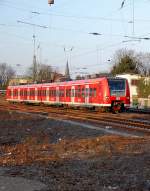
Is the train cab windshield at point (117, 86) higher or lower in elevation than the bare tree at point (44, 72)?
lower

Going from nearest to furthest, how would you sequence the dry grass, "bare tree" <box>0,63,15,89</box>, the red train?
the dry grass < the red train < "bare tree" <box>0,63,15,89</box>

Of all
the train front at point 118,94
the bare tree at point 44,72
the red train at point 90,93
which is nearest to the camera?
the red train at point 90,93

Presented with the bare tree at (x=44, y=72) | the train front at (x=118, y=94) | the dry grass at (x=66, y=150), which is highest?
the bare tree at (x=44, y=72)

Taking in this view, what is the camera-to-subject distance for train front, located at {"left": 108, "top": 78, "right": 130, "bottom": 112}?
38781mm

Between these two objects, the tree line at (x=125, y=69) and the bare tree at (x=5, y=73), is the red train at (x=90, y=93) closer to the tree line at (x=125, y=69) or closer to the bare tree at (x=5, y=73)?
the tree line at (x=125, y=69)

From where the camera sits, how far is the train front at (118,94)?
38781mm

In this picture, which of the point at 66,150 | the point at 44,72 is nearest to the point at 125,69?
the point at 44,72

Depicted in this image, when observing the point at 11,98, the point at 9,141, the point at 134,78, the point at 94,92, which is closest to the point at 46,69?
the point at 11,98

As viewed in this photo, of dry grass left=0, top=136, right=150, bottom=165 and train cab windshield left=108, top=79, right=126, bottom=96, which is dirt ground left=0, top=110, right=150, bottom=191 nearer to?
dry grass left=0, top=136, right=150, bottom=165

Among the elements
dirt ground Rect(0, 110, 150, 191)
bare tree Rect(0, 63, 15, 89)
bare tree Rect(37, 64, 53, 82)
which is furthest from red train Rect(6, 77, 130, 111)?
bare tree Rect(0, 63, 15, 89)

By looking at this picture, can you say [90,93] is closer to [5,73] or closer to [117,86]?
[117,86]

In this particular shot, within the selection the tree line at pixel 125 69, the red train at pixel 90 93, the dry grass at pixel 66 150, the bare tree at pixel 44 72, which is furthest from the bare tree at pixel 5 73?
the dry grass at pixel 66 150

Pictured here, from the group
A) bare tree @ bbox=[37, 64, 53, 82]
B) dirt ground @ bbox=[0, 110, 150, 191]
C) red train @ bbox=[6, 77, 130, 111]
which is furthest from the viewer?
bare tree @ bbox=[37, 64, 53, 82]

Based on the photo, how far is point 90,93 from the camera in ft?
134
